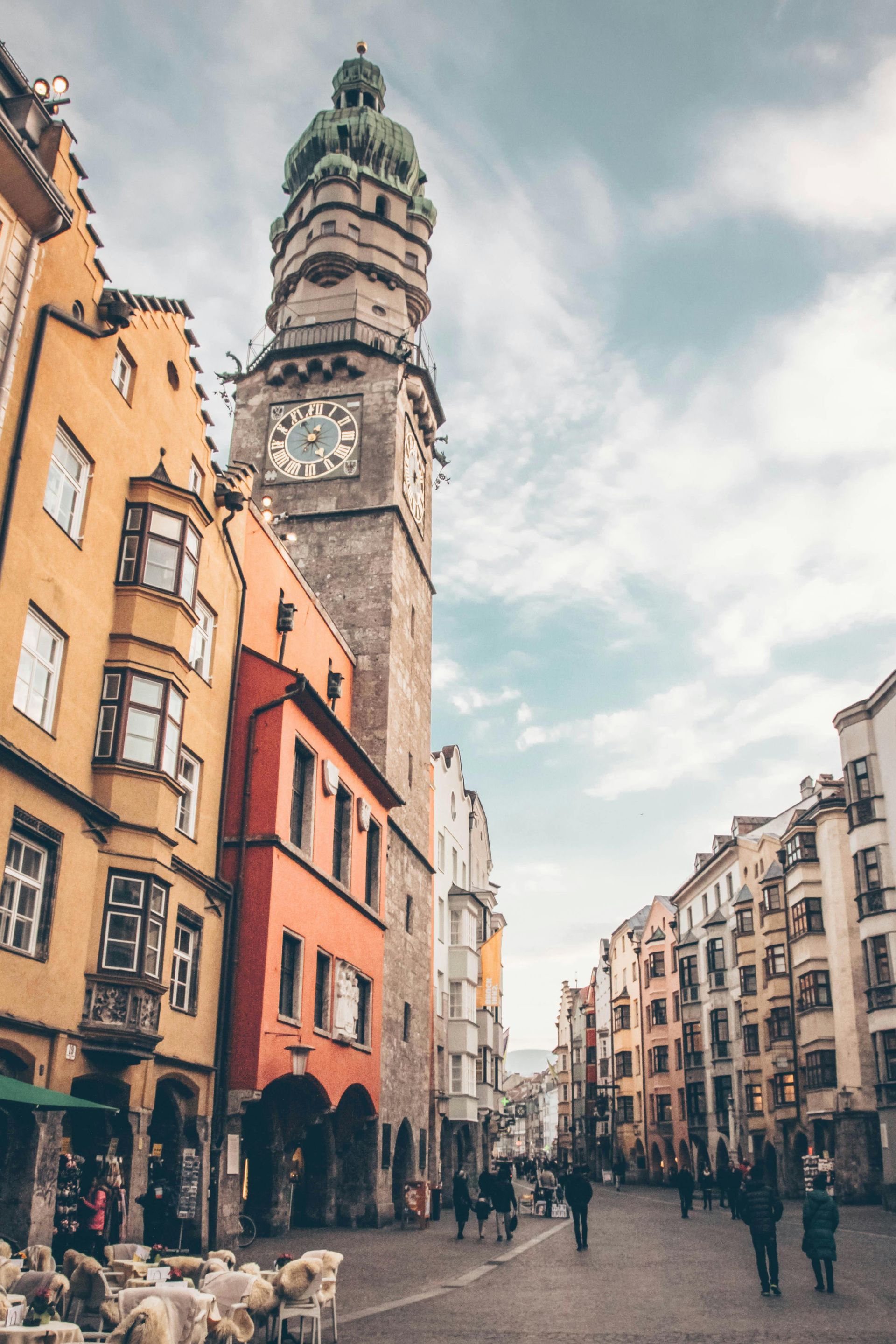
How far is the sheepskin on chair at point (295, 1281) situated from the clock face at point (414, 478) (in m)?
31.4

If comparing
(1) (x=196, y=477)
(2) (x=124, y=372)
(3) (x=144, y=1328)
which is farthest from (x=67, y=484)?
(3) (x=144, y=1328)

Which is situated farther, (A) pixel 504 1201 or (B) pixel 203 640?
(A) pixel 504 1201

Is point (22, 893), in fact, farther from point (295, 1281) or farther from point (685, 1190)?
point (685, 1190)

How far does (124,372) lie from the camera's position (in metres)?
19.8

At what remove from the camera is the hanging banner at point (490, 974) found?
1998 inches

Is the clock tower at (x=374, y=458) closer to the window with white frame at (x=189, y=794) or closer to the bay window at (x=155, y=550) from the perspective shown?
the window with white frame at (x=189, y=794)

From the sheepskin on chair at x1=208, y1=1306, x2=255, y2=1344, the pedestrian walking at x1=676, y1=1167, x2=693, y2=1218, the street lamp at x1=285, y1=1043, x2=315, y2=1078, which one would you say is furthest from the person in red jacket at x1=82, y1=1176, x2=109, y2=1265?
the pedestrian walking at x1=676, y1=1167, x2=693, y2=1218

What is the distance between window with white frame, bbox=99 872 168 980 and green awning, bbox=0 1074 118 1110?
3.52m

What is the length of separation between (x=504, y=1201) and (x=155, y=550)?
16.7 meters

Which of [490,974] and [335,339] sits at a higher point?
[335,339]

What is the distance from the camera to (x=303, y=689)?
23750 millimetres

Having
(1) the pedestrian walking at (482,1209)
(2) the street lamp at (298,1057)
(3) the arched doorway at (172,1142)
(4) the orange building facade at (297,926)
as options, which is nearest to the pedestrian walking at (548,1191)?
(4) the orange building facade at (297,926)

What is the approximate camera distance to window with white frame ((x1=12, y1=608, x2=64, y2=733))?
51.5 ft

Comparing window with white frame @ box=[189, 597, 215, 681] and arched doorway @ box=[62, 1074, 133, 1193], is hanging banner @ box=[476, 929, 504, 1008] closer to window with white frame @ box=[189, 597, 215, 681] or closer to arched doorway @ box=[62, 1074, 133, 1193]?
window with white frame @ box=[189, 597, 215, 681]
